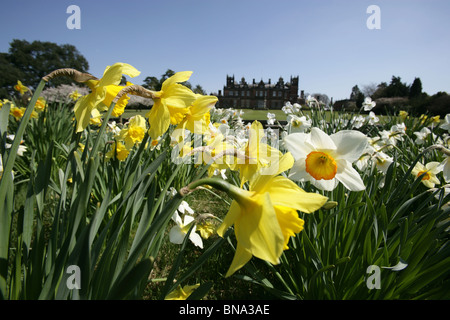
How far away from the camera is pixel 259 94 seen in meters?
62.6

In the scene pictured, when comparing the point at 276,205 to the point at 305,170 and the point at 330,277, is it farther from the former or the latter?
the point at 330,277

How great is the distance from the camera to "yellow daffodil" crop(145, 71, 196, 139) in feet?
2.29

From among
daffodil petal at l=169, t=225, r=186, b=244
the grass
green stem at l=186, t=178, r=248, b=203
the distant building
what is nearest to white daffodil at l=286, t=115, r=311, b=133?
the grass

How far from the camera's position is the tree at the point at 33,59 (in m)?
25.6

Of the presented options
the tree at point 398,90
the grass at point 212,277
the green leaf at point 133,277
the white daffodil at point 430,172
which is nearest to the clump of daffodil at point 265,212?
the green leaf at point 133,277

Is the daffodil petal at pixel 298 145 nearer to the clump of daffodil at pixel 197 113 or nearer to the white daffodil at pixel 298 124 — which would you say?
the clump of daffodil at pixel 197 113

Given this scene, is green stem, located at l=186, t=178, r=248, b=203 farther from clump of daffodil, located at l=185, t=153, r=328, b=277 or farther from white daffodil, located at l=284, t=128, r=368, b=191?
white daffodil, located at l=284, t=128, r=368, b=191

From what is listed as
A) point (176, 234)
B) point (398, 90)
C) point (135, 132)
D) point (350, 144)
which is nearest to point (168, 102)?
point (350, 144)

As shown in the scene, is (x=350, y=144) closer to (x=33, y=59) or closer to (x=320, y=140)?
(x=320, y=140)

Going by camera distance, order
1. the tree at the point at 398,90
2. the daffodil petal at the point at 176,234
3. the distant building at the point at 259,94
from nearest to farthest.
→ the daffodil petal at the point at 176,234 < the tree at the point at 398,90 < the distant building at the point at 259,94

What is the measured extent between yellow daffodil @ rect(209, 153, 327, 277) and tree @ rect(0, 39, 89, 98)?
105 ft
